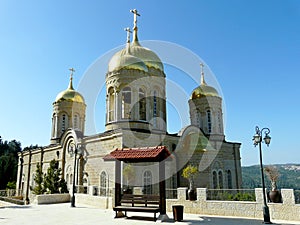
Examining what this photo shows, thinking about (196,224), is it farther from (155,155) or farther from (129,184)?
(129,184)

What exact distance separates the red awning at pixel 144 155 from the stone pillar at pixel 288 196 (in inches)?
165

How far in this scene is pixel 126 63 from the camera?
18.8 meters

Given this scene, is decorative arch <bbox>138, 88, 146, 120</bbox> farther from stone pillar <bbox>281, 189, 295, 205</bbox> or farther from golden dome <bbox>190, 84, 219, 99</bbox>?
stone pillar <bbox>281, 189, 295, 205</bbox>

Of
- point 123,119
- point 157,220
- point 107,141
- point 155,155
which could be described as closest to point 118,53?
point 123,119

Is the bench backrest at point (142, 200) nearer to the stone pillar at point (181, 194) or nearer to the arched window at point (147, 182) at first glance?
the stone pillar at point (181, 194)

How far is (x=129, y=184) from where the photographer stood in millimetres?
14547

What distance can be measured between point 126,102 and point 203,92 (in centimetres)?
780

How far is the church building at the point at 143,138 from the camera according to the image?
16.1 metres

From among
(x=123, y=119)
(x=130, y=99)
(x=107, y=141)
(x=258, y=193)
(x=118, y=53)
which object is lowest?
(x=258, y=193)

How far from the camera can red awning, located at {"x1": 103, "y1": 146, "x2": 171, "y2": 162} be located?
952 centimetres

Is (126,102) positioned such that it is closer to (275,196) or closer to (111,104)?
(111,104)

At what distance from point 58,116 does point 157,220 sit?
18.9 metres

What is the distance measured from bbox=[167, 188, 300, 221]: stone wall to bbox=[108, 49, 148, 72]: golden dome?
1003cm

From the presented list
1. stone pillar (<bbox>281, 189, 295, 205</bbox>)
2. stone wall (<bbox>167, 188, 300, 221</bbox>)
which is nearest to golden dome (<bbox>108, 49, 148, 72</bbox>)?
stone wall (<bbox>167, 188, 300, 221</bbox>)
